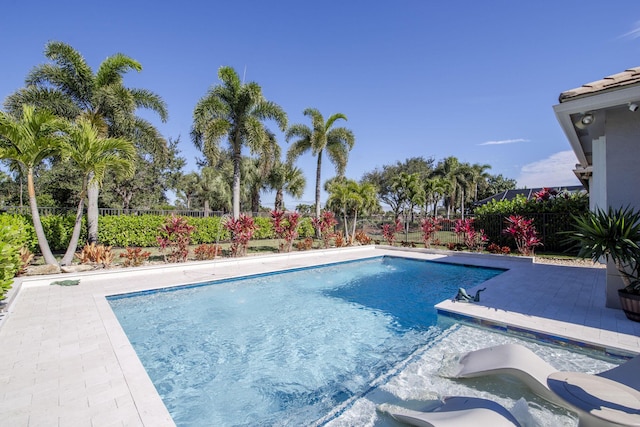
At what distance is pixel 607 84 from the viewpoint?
15.9 feet

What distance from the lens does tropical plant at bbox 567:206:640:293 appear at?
16.0ft

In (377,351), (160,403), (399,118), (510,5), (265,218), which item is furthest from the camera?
(399,118)

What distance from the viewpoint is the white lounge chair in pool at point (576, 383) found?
2225 millimetres

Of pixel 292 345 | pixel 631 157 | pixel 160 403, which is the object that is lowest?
pixel 292 345

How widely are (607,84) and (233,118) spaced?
587 inches

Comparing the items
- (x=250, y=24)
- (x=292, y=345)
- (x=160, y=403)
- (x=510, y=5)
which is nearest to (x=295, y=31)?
(x=250, y=24)

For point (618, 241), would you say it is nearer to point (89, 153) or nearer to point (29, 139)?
point (89, 153)

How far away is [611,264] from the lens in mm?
5551

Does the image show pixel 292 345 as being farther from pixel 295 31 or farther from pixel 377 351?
pixel 295 31

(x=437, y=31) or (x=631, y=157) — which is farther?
(x=437, y=31)

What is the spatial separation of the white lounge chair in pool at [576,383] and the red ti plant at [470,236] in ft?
39.1

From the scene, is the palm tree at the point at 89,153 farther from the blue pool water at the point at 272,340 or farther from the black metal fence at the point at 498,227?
the black metal fence at the point at 498,227

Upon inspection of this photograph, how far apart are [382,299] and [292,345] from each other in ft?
11.0

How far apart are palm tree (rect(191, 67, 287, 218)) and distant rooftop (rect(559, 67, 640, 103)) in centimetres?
Result: 1266
